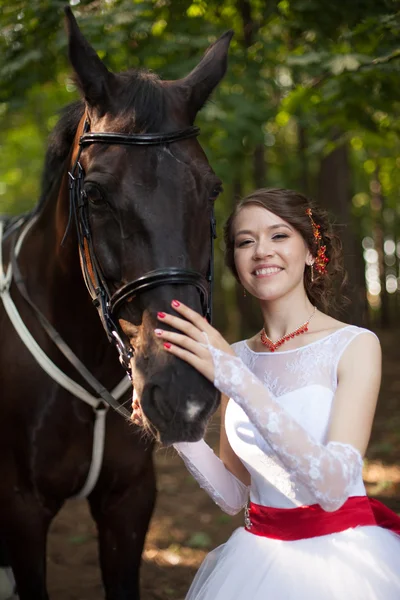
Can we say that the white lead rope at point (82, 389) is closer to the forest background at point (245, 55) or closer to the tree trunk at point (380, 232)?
the forest background at point (245, 55)

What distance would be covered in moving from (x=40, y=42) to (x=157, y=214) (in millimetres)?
3224

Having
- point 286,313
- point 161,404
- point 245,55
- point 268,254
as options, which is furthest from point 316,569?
point 245,55

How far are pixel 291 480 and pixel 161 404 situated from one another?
677 mm

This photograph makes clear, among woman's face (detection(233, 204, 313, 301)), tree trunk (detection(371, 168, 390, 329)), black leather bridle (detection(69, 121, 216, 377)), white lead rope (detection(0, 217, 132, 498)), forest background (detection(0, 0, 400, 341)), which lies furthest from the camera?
tree trunk (detection(371, 168, 390, 329))

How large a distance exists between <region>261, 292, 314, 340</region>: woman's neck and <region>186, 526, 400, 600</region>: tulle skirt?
0.74 metres

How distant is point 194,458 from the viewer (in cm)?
223

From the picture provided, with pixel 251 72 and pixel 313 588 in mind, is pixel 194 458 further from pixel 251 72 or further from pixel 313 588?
pixel 251 72

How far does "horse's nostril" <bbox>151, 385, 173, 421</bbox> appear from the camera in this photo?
1650 millimetres

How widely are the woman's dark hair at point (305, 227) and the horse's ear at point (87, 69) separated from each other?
664 millimetres

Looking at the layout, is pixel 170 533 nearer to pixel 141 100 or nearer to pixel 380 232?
pixel 141 100

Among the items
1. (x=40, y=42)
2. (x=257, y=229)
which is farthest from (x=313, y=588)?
(x=40, y=42)

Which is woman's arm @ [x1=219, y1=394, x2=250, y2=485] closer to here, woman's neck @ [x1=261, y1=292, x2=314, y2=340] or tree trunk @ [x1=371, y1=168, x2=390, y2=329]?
woman's neck @ [x1=261, y1=292, x2=314, y2=340]

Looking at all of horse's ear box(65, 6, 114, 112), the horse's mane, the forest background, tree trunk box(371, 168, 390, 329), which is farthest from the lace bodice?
tree trunk box(371, 168, 390, 329)

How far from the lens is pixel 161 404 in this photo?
166cm
